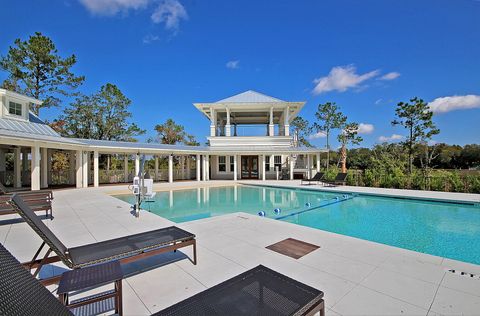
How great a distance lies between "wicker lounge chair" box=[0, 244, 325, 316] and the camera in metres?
1.12

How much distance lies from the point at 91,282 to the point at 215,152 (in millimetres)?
17627

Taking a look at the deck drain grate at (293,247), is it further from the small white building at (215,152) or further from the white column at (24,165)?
the white column at (24,165)

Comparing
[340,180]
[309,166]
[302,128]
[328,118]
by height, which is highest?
[328,118]

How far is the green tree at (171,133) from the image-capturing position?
1283 inches

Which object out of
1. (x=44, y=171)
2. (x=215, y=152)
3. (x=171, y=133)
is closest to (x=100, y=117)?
(x=171, y=133)

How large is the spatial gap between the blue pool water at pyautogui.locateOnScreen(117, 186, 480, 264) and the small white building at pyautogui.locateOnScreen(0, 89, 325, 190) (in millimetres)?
6047

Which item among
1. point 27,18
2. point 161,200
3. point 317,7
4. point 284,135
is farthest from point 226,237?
point 27,18

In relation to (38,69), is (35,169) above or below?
below

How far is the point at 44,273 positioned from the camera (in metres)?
3.25

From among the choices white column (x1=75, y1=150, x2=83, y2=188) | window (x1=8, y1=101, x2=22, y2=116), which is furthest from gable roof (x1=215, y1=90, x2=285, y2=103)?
window (x1=8, y1=101, x2=22, y2=116)

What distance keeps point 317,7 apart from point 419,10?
15.1 feet

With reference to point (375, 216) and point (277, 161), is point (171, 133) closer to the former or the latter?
point (277, 161)

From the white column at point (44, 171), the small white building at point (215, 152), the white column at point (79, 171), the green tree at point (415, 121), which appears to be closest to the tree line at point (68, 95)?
the small white building at point (215, 152)

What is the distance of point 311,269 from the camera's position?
11.0 feet
